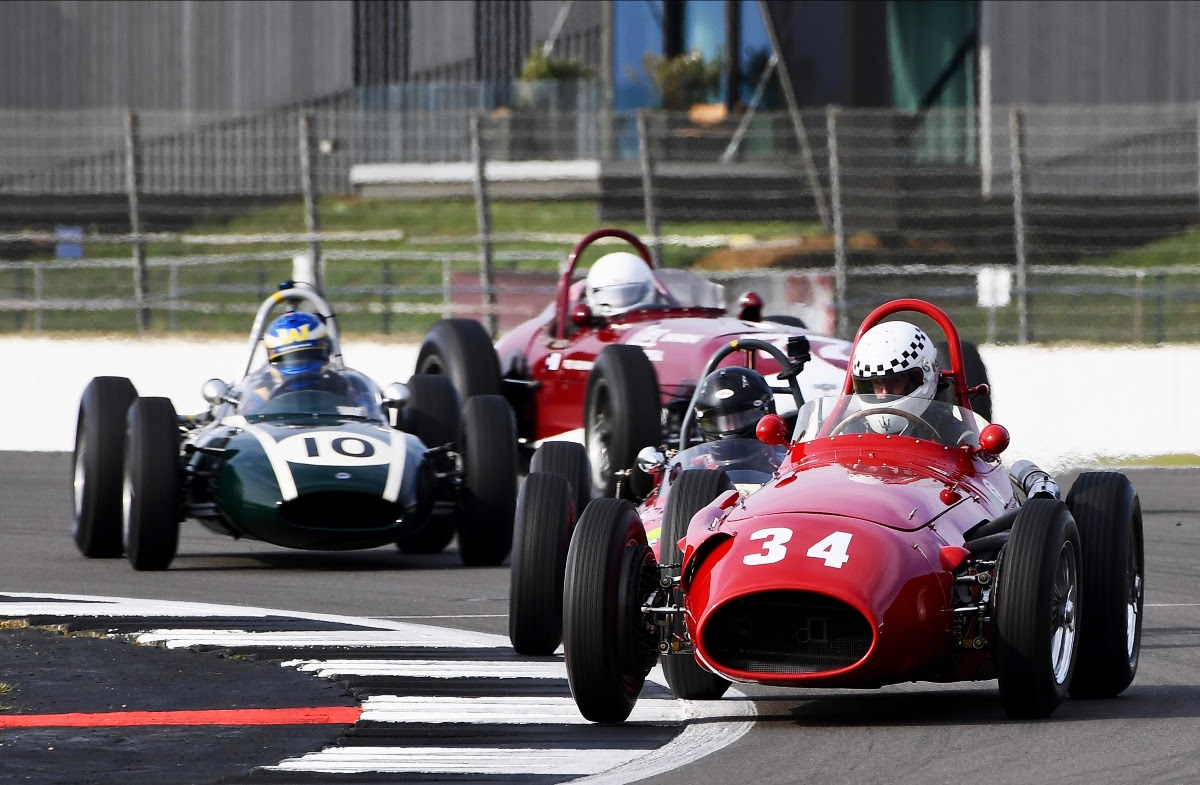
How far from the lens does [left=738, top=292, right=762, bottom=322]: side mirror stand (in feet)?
51.4

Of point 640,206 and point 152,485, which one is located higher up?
point 640,206

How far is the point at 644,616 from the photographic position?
7.50 meters

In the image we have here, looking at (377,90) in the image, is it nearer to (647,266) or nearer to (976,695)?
(647,266)

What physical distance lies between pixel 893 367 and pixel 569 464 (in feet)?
6.97

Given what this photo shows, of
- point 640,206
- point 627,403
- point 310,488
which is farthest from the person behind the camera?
point 640,206

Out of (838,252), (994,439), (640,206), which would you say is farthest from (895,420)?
(640,206)

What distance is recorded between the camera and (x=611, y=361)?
13.8 m

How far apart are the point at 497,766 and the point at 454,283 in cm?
1549

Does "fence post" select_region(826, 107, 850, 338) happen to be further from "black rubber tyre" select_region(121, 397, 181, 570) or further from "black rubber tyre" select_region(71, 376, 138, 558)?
"black rubber tyre" select_region(121, 397, 181, 570)

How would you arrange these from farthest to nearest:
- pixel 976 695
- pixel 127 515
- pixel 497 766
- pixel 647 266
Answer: pixel 647 266 < pixel 127 515 < pixel 976 695 < pixel 497 766

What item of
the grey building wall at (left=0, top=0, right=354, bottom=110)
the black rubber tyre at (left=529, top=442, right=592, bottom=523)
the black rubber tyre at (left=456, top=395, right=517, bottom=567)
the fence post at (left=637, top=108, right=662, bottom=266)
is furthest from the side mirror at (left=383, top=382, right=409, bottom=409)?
the grey building wall at (left=0, top=0, right=354, bottom=110)

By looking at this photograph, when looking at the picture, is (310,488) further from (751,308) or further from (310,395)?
(751,308)

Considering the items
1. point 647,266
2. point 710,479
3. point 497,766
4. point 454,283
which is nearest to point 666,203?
point 454,283

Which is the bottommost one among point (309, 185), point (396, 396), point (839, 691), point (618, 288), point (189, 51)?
point (839, 691)
